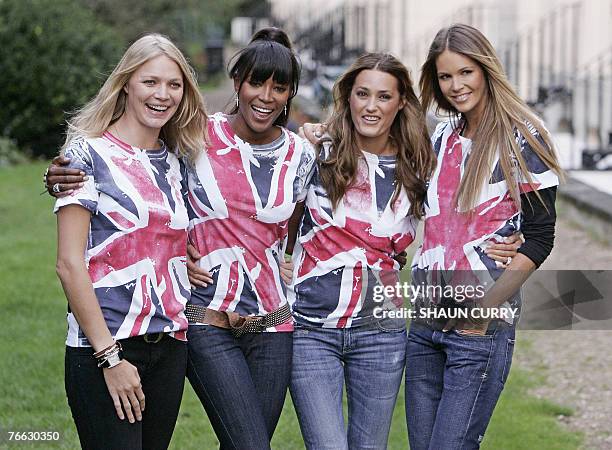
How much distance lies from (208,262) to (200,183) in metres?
0.29

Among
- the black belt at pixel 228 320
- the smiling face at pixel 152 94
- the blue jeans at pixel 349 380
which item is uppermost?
the smiling face at pixel 152 94

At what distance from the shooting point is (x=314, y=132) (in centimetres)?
420

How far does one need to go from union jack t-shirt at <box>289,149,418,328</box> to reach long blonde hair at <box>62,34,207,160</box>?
56 centimetres

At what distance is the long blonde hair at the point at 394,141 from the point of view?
3.96 meters

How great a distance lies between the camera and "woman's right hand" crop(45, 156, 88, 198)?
3.34 m

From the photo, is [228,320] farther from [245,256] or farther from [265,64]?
[265,64]

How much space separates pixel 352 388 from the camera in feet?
13.1

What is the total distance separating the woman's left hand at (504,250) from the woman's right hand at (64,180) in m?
1.46

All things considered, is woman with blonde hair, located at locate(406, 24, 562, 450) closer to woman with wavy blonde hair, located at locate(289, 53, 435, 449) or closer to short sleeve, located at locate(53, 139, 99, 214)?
woman with wavy blonde hair, located at locate(289, 53, 435, 449)

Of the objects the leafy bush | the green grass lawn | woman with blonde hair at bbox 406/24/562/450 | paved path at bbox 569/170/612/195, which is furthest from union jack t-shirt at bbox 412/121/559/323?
the leafy bush

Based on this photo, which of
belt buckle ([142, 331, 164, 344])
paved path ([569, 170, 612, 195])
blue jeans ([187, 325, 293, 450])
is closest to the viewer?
belt buckle ([142, 331, 164, 344])

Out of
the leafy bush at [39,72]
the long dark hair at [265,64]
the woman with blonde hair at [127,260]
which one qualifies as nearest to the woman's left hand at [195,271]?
the woman with blonde hair at [127,260]

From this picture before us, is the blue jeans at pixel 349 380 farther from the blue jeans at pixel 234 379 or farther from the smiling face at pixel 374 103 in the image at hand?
the smiling face at pixel 374 103

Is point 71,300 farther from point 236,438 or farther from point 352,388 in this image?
point 352,388
